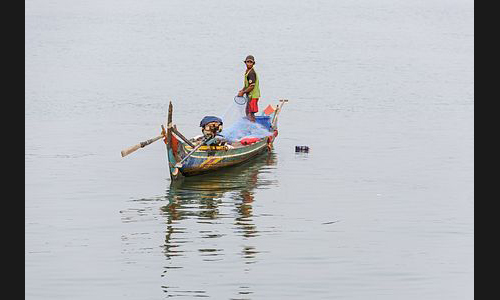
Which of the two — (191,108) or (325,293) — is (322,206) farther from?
(191,108)

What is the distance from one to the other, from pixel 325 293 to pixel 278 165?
46.1ft

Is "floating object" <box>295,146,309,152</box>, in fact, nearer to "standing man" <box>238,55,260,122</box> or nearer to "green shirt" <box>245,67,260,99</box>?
"standing man" <box>238,55,260,122</box>

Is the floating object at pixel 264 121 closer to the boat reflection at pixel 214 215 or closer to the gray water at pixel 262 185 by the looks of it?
the gray water at pixel 262 185

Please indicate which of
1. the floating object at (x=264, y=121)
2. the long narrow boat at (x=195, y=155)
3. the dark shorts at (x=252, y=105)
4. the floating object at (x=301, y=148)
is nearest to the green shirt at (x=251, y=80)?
the dark shorts at (x=252, y=105)

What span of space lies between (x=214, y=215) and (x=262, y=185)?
4.38 m

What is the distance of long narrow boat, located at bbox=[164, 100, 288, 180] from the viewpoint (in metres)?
26.2

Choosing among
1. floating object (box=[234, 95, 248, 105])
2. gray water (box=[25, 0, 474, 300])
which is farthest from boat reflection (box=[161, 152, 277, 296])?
floating object (box=[234, 95, 248, 105])

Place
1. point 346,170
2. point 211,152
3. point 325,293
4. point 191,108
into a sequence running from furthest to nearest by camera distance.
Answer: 1. point 191,108
2. point 346,170
3. point 211,152
4. point 325,293

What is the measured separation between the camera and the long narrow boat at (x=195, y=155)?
26.2 m

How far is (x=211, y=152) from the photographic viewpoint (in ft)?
91.7

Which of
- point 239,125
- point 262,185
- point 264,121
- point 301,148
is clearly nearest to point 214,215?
point 262,185

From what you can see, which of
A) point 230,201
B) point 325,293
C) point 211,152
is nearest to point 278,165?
point 211,152

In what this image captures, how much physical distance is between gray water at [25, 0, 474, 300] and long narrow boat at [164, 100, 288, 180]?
0.35 m

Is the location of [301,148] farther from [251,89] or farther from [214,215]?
[214,215]
